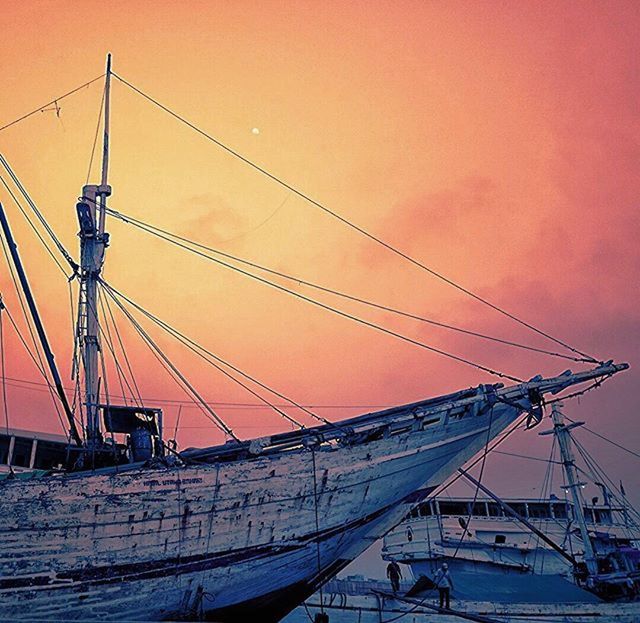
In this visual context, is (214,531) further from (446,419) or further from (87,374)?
(87,374)

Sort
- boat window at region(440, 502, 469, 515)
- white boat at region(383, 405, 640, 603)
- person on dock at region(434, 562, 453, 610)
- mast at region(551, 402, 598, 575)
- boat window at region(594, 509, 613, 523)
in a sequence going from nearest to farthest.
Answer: person on dock at region(434, 562, 453, 610) < white boat at region(383, 405, 640, 603) < mast at region(551, 402, 598, 575) < boat window at region(440, 502, 469, 515) < boat window at region(594, 509, 613, 523)

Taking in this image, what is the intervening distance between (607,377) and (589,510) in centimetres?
2580

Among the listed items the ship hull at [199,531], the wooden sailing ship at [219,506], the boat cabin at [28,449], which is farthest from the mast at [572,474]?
the boat cabin at [28,449]

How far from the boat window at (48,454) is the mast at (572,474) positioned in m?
18.9

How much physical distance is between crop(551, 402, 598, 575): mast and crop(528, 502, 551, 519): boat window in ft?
36.5

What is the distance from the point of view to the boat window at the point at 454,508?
99.5ft

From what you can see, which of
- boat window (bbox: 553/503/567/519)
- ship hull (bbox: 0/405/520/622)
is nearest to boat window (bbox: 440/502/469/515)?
boat window (bbox: 553/503/567/519)

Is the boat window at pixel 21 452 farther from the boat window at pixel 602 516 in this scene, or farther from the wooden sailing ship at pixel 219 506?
the boat window at pixel 602 516

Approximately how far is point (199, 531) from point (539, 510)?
28000 millimetres

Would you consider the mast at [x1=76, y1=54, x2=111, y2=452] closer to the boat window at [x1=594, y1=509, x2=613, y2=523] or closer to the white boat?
the white boat

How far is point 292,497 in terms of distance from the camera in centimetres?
1235

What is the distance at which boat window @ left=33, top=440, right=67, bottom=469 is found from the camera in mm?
18859

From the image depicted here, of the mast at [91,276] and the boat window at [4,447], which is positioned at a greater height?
the mast at [91,276]

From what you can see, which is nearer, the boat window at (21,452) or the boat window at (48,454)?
the boat window at (21,452)
